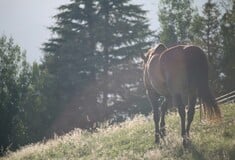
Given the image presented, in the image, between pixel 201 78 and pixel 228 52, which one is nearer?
pixel 201 78

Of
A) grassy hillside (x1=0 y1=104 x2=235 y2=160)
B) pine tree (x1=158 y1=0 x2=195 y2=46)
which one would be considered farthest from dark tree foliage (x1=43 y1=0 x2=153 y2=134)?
grassy hillside (x1=0 y1=104 x2=235 y2=160)

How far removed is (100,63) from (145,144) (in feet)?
108

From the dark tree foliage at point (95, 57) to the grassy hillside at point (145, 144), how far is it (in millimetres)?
27118

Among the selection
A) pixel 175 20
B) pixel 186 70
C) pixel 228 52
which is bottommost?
pixel 186 70

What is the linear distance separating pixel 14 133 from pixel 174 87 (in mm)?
41841

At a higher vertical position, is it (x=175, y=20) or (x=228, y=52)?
(x=175, y=20)

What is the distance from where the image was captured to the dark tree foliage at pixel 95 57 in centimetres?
4509

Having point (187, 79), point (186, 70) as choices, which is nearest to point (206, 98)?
point (187, 79)

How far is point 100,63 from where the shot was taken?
45875mm

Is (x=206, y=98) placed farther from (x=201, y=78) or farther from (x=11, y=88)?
(x=11, y=88)

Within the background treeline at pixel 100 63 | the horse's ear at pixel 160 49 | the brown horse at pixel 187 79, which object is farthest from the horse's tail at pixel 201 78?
the background treeline at pixel 100 63

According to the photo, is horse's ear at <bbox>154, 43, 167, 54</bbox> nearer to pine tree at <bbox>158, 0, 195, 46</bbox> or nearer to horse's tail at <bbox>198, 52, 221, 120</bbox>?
horse's tail at <bbox>198, 52, 221, 120</bbox>

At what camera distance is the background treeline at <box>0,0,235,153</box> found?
148 ft

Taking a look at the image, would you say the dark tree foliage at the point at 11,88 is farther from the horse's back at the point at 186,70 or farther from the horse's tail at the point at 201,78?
the horse's tail at the point at 201,78
